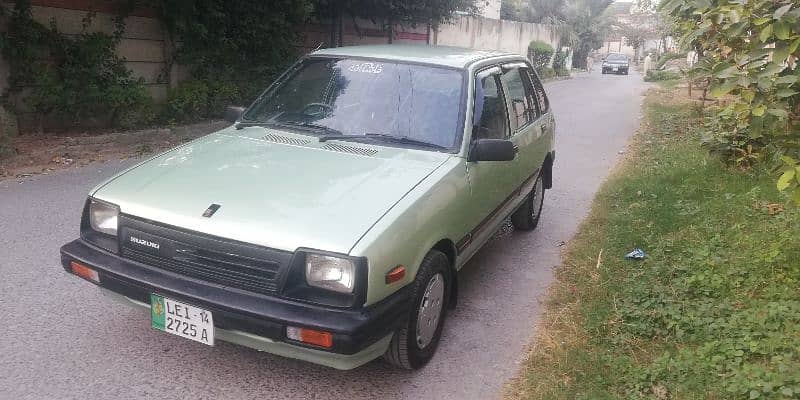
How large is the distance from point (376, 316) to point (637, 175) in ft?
19.2

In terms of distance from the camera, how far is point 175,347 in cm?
341

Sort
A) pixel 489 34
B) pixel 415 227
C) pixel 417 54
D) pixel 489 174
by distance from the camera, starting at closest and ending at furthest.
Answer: pixel 415 227, pixel 489 174, pixel 417 54, pixel 489 34

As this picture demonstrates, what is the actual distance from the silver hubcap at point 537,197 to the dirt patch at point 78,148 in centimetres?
533

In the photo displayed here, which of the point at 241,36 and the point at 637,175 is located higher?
the point at 241,36

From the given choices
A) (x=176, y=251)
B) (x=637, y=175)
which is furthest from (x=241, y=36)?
(x=176, y=251)

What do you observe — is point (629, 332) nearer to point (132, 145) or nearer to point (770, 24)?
point (770, 24)

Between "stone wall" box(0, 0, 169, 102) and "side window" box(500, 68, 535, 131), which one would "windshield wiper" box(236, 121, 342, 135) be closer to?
"side window" box(500, 68, 535, 131)

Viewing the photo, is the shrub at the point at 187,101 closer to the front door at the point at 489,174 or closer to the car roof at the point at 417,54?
the car roof at the point at 417,54

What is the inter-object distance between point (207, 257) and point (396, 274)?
2.81 feet

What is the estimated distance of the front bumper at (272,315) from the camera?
2.63 m

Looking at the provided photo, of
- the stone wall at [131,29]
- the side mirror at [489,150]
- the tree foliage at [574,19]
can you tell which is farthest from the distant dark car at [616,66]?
the side mirror at [489,150]

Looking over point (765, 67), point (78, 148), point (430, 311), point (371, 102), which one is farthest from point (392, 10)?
point (430, 311)

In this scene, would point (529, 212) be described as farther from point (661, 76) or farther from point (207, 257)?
point (661, 76)

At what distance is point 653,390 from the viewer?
10.0ft
